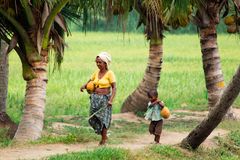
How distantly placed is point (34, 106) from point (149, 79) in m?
4.22

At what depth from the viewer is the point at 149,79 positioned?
15188 mm

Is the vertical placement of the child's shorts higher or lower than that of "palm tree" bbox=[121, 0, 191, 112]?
lower

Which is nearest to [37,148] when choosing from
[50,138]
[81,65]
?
[50,138]

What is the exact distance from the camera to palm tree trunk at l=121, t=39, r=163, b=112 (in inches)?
588

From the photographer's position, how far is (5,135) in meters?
12.2

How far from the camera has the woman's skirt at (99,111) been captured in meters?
10.5

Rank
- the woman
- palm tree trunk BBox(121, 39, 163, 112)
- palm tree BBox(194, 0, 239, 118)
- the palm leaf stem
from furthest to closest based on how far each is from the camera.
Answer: palm tree trunk BBox(121, 39, 163, 112) < palm tree BBox(194, 0, 239, 118) < the palm leaf stem < the woman

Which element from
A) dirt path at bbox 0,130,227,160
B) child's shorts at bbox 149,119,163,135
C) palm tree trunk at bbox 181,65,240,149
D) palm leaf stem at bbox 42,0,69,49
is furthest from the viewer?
child's shorts at bbox 149,119,163,135

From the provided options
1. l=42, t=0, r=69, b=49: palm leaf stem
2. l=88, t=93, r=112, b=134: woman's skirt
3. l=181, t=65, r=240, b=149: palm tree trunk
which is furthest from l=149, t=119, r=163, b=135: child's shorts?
l=42, t=0, r=69, b=49: palm leaf stem

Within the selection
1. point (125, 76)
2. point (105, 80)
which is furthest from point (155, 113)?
point (125, 76)

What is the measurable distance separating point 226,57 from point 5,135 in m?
22.7

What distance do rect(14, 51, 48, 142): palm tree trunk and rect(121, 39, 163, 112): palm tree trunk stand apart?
12.6ft

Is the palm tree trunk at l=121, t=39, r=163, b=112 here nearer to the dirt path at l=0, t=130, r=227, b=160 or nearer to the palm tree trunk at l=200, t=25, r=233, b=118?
the palm tree trunk at l=200, t=25, r=233, b=118

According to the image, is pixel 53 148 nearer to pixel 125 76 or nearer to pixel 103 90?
pixel 103 90
